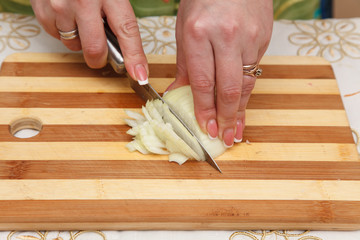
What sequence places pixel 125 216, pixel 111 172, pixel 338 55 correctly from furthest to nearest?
pixel 338 55, pixel 111 172, pixel 125 216

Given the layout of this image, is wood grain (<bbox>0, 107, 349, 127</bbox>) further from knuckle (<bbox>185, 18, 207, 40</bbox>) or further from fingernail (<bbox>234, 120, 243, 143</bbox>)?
knuckle (<bbox>185, 18, 207, 40</bbox>)

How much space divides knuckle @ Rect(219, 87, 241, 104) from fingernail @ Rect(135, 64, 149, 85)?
0.34m

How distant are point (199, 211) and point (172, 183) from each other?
0.45ft

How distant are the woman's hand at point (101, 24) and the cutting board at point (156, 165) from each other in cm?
21

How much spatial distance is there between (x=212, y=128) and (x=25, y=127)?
2.44 ft

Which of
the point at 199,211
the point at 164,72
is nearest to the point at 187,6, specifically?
the point at 164,72

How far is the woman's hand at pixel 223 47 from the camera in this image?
4.19 feet

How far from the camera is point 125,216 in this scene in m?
1.34

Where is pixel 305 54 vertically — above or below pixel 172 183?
above

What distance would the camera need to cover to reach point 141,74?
155 cm

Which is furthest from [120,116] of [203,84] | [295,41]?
[295,41]

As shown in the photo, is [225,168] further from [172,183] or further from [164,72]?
[164,72]

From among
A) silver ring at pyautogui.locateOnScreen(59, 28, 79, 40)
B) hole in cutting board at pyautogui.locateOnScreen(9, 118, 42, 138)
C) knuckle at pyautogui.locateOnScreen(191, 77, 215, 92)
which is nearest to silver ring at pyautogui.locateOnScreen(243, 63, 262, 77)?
knuckle at pyautogui.locateOnScreen(191, 77, 215, 92)

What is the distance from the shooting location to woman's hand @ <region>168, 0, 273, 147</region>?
1278mm
